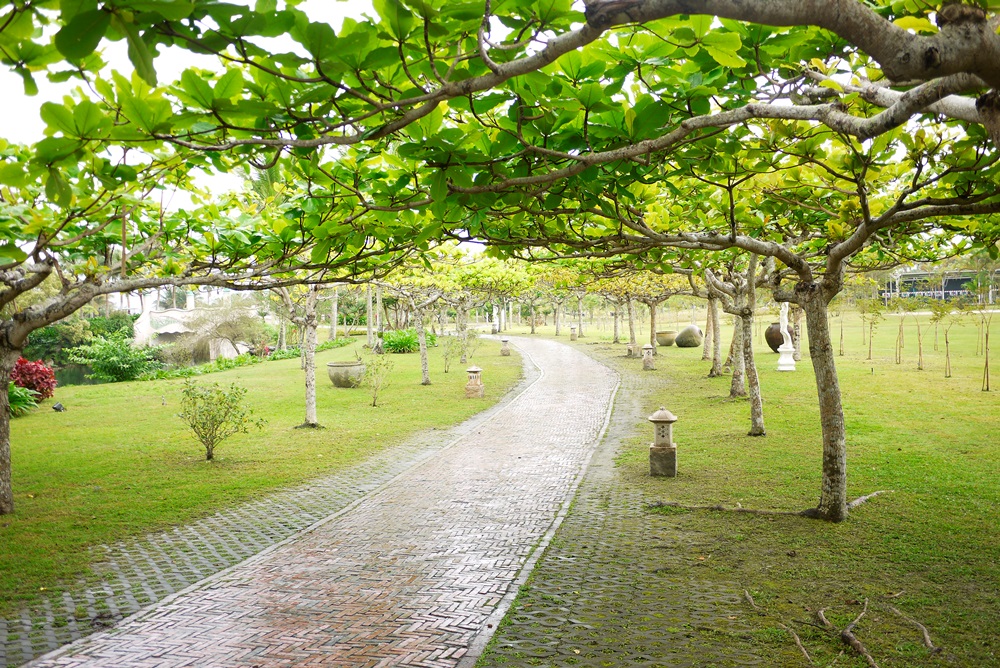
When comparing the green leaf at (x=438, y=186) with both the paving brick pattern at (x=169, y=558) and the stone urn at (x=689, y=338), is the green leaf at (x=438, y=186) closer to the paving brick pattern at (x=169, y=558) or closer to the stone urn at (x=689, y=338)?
the paving brick pattern at (x=169, y=558)

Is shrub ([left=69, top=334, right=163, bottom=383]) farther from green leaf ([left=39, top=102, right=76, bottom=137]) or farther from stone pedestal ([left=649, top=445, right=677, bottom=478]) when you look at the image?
green leaf ([left=39, top=102, right=76, bottom=137])

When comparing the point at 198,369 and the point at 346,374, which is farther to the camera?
the point at 198,369

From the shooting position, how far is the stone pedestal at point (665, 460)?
892 centimetres

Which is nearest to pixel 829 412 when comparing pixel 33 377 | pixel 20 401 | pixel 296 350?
pixel 20 401

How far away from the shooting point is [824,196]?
5.73 meters

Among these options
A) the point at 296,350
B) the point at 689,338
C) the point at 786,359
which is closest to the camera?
the point at 786,359

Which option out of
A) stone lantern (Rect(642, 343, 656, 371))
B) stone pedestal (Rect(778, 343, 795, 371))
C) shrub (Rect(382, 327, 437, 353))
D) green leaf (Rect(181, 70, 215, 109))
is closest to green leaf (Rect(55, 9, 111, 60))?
green leaf (Rect(181, 70, 215, 109))

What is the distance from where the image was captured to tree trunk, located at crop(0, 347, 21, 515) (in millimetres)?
7203

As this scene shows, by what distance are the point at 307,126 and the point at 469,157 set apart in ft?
2.69

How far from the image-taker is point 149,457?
36.2ft

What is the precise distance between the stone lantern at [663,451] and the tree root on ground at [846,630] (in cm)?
410

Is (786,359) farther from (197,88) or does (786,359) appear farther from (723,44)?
(197,88)

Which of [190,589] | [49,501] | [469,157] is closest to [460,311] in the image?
[49,501]

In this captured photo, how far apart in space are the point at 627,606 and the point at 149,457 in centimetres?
917
